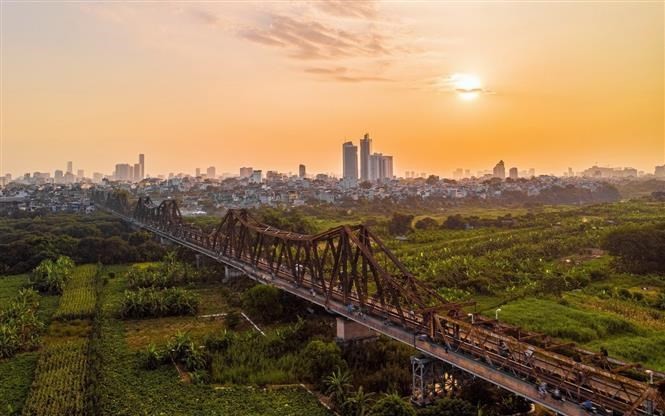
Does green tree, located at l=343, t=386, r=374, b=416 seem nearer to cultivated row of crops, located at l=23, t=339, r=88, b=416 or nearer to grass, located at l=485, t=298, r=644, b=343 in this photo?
cultivated row of crops, located at l=23, t=339, r=88, b=416

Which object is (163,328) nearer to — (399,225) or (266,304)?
(266,304)

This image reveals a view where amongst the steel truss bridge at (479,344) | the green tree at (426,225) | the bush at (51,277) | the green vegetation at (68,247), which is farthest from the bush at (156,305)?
the green tree at (426,225)

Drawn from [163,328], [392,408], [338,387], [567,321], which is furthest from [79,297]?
[567,321]

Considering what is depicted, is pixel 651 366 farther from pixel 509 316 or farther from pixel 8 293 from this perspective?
pixel 8 293

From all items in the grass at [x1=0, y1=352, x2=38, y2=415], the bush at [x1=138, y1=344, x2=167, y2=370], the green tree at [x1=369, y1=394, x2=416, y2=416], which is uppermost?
the green tree at [x1=369, y1=394, x2=416, y2=416]

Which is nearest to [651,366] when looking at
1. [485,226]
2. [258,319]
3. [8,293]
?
[258,319]

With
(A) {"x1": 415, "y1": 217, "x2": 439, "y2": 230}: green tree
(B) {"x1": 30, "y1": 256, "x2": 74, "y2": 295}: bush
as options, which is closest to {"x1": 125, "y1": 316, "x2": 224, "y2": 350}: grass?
(B) {"x1": 30, "y1": 256, "x2": 74, "y2": 295}: bush
